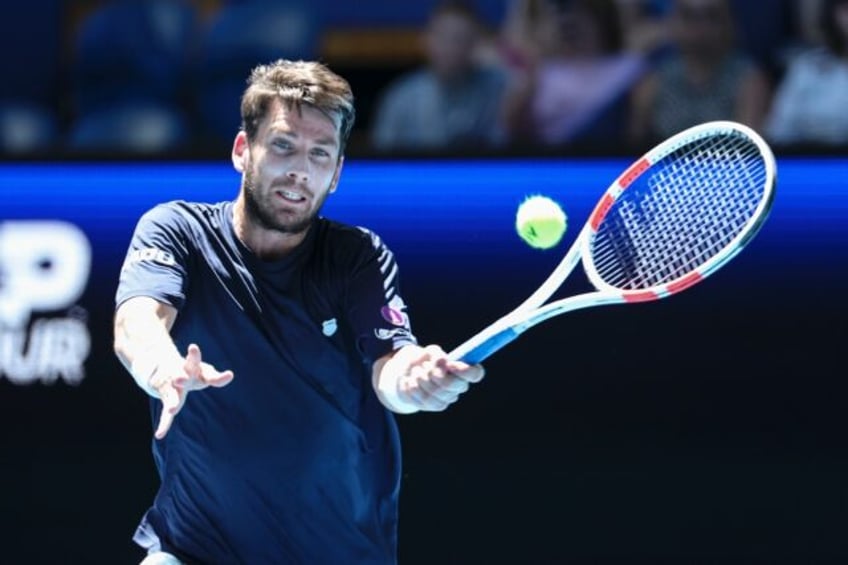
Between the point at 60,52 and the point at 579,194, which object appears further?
the point at 60,52

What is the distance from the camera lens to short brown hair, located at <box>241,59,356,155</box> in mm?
3891

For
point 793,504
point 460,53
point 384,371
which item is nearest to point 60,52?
point 460,53

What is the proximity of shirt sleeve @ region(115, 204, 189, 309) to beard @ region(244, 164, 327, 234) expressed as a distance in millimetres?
190

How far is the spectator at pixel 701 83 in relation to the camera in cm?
652

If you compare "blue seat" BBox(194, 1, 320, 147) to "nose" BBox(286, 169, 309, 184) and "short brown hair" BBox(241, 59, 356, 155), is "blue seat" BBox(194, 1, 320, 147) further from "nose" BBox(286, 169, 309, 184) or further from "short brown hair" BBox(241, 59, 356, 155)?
"nose" BBox(286, 169, 309, 184)

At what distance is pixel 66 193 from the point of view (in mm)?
6086

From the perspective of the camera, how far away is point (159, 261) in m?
3.89

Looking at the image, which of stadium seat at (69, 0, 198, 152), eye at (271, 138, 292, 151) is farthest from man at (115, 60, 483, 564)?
stadium seat at (69, 0, 198, 152)

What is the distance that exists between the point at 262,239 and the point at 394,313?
1.20 feet

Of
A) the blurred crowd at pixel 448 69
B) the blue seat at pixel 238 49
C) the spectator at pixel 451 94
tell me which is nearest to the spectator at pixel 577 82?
the blurred crowd at pixel 448 69

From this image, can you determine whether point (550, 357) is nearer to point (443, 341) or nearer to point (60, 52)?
point (443, 341)

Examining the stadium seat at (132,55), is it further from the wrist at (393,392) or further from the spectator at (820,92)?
the wrist at (393,392)

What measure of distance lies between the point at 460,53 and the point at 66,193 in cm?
174

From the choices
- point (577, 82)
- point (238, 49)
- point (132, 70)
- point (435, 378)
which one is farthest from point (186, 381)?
point (132, 70)
